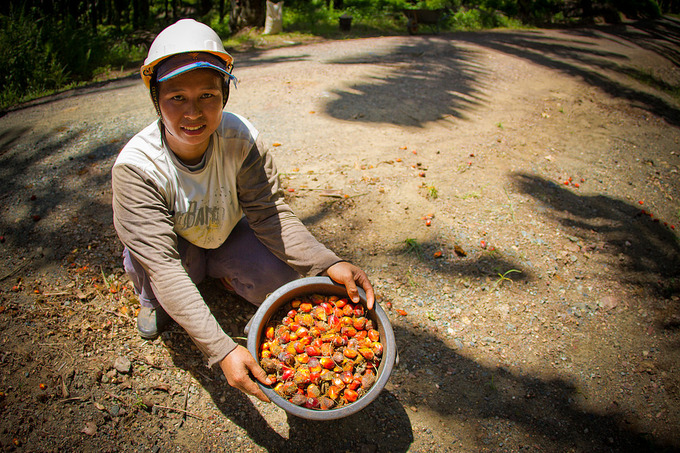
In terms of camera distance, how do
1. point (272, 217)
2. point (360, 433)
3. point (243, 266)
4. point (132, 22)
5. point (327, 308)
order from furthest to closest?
point (132, 22)
point (243, 266)
point (272, 217)
point (360, 433)
point (327, 308)

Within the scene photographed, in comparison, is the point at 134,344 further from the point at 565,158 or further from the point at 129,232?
the point at 565,158

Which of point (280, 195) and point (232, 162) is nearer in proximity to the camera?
point (232, 162)

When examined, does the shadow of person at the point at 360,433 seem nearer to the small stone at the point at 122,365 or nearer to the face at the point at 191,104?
the small stone at the point at 122,365

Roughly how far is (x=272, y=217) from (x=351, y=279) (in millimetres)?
554

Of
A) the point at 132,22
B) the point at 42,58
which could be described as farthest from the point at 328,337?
the point at 132,22

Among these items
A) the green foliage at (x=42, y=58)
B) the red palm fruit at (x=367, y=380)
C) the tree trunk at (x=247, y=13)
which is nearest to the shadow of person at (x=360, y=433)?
the red palm fruit at (x=367, y=380)

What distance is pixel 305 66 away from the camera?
6484mm

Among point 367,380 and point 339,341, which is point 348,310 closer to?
point 339,341

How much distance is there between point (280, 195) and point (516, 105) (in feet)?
14.9

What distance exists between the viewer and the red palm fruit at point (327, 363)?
1577mm

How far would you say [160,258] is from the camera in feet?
5.08

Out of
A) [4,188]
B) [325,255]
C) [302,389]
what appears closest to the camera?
[302,389]

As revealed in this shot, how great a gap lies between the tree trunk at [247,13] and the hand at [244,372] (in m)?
10.1

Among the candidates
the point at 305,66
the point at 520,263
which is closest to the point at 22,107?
the point at 305,66
